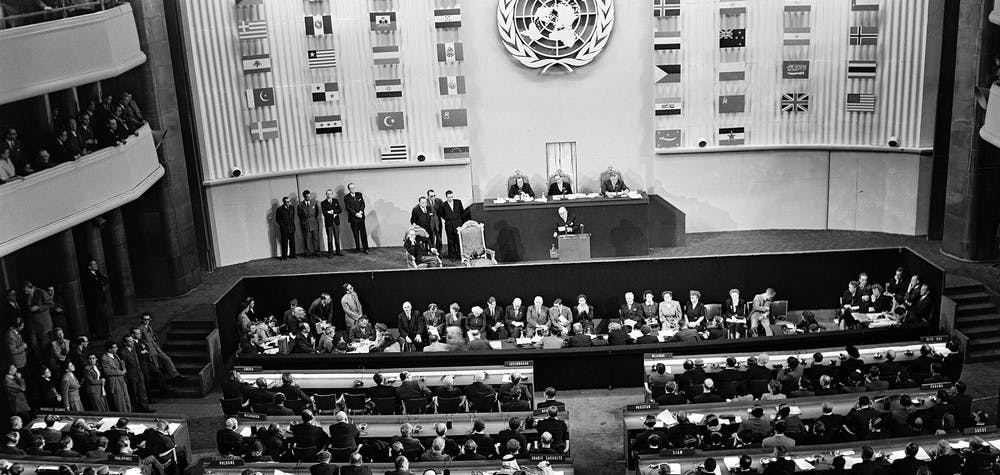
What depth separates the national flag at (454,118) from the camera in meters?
25.4

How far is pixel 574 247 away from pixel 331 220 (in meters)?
5.78

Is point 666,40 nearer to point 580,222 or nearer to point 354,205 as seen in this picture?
point 580,222

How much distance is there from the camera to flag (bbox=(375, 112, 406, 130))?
2533cm

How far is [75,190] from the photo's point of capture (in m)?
19.5

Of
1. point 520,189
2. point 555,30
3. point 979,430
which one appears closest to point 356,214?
point 520,189

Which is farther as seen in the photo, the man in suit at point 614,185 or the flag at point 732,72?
the flag at point 732,72

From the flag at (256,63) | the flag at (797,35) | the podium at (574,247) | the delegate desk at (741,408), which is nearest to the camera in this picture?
the delegate desk at (741,408)

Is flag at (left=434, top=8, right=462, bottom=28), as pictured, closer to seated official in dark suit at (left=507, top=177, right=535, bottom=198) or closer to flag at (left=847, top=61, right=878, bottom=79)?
seated official in dark suit at (left=507, top=177, right=535, bottom=198)

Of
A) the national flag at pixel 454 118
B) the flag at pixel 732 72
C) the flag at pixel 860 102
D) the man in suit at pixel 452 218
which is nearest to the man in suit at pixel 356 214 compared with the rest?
the man in suit at pixel 452 218

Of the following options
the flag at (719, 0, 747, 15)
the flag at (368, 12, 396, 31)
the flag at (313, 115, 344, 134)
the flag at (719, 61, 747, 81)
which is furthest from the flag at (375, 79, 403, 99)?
the flag at (719, 0, 747, 15)

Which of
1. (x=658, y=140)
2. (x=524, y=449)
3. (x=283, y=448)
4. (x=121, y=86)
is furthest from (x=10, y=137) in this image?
(x=658, y=140)

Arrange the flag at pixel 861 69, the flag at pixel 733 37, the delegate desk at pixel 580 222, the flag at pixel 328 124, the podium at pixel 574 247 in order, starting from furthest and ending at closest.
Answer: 1. the flag at pixel 328 124
2. the flag at pixel 733 37
3. the flag at pixel 861 69
4. the delegate desk at pixel 580 222
5. the podium at pixel 574 247

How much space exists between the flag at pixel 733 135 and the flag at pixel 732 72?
118cm

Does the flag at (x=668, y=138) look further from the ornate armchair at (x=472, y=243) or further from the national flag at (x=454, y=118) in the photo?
the ornate armchair at (x=472, y=243)
